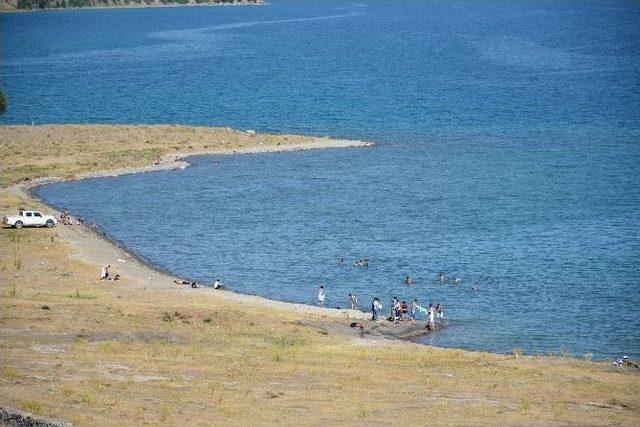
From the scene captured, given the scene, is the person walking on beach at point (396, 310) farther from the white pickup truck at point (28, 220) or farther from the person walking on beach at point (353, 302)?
the white pickup truck at point (28, 220)

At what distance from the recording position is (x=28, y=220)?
3088 inches

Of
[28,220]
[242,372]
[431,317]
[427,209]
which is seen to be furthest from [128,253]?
[242,372]

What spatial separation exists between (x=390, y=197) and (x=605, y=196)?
54.0ft

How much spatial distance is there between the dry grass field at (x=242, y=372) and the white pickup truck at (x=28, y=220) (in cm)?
1627

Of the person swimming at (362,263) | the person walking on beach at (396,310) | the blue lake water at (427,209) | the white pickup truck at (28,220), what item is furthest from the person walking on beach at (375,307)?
the white pickup truck at (28,220)

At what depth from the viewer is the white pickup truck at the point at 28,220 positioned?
78000 mm

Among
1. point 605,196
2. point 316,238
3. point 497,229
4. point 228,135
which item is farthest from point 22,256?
point 228,135

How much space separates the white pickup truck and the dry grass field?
53.4 feet

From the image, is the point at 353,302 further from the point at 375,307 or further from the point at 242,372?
the point at 242,372

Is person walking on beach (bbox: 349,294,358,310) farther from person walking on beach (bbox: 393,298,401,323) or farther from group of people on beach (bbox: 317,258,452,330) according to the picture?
person walking on beach (bbox: 393,298,401,323)

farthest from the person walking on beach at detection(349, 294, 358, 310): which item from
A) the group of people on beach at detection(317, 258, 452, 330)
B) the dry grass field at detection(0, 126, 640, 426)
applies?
the dry grass field at detection(0, 126, 640, 426)

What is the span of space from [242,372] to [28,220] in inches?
1508

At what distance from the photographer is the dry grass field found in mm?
38781

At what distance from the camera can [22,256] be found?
229ft
